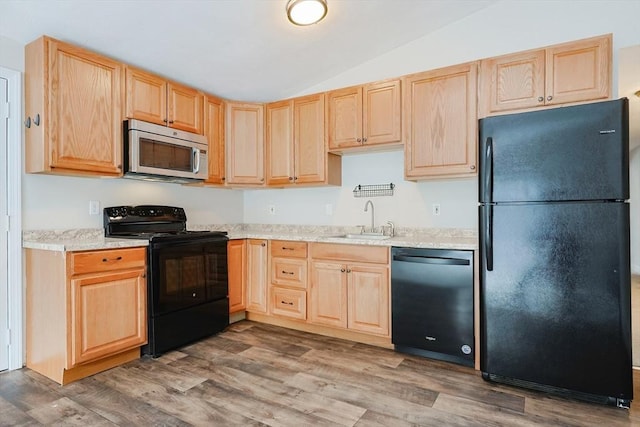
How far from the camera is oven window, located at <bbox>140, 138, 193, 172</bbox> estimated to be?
291 centimetres

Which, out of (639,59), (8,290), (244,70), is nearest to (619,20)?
(639,59)

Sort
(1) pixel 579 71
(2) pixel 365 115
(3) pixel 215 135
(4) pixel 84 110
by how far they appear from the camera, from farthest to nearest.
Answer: (3) pixel 215 135 < (2) pixel 365 115 < (4) pixel 84 110 < (1) pixel 579 71

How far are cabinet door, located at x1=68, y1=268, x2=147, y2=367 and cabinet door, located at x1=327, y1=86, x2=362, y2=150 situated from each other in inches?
77.4

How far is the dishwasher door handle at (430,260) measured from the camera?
2.54 metres

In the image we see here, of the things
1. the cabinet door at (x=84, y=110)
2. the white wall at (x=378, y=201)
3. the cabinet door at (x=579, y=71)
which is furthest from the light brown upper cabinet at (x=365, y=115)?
the cabinet door at (x=84, y=110)

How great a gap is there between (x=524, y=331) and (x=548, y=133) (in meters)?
1.18

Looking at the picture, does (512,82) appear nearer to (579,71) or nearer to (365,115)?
(579,71)

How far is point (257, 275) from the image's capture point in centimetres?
355

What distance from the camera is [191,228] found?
374 cm

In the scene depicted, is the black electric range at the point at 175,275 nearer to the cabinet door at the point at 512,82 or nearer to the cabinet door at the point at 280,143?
the cabinet door at the point at 280,143

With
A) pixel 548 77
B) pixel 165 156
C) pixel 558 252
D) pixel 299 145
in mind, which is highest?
pixel 548 77

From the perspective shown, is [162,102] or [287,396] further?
[162,102]

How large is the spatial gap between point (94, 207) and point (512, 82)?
3348mm

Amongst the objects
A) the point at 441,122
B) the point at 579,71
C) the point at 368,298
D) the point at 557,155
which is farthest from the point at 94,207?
the point at 579,71
